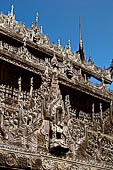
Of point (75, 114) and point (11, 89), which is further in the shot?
point (75, 114)

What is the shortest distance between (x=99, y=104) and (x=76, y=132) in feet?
17.4

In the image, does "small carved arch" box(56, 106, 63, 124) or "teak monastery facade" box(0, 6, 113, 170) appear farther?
"small carved arch" box(56, 106, 63, 124)

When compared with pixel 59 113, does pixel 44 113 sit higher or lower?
lower

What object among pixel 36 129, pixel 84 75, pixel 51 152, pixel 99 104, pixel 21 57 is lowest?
pixel 51 152

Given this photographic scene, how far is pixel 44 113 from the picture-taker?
11594 millimetres

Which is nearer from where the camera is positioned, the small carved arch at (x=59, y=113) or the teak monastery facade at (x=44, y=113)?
the teak monastery facade at (x=44, y=113)

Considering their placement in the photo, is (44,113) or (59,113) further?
(59,113)

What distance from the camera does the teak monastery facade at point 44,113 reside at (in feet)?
33.3

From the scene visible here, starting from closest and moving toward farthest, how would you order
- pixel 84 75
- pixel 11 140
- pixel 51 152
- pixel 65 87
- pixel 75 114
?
pixel 11 140 < pixel 51 152 < pixel 65 87 < pixel 75 114 < pixel 84 75

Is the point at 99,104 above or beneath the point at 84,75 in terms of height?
beneath

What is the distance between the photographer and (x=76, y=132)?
1233cm

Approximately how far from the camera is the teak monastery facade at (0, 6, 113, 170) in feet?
33.3

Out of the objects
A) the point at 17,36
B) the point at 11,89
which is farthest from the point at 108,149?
the point at 17,36

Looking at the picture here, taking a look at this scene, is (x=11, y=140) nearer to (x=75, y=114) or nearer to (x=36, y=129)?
(x=36, y=129)
